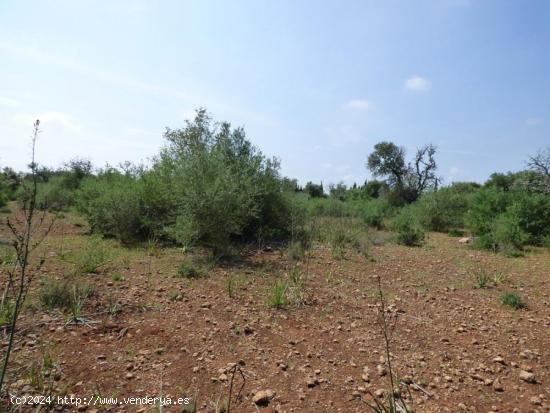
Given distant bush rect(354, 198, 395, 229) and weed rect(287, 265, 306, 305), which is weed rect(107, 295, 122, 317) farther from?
distant bush rect(354, 198, 395, 229)

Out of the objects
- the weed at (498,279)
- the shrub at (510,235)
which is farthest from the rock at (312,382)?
the shrub at (510,235)

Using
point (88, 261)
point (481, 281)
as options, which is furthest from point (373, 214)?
Answer: point (88, 261)

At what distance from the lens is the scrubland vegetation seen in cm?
264

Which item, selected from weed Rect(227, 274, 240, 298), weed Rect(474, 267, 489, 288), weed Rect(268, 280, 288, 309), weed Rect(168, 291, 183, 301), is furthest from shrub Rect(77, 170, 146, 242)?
weed Rect(474, 267, 489, 288)

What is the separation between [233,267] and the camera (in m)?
6.07

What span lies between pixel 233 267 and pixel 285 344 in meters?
3.00

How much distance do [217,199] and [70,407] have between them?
441cm

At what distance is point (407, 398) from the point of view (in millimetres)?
2432

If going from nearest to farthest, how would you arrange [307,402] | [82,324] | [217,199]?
[307,402]
[82,324]
[217,199]

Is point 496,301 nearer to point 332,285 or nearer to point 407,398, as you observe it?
point 332,285

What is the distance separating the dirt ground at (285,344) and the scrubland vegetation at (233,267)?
26 millimetres

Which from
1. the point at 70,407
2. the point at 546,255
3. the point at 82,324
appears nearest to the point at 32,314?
the point at 82,324

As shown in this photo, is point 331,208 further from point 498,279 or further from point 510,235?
point 498,279

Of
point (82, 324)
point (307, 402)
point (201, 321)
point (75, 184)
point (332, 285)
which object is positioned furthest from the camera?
point (75, 184)
